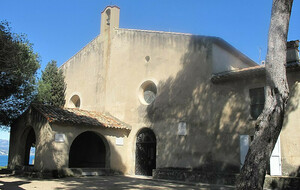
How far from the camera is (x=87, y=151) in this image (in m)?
19.9

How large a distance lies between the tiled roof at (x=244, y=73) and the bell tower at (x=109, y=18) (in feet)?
29.1

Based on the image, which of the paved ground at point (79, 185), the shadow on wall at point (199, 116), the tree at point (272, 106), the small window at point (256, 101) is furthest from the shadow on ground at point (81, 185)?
the tree at point (272, 106)

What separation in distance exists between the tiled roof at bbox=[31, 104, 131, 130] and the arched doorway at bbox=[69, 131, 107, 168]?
2388 millimetres

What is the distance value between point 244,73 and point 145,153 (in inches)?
293

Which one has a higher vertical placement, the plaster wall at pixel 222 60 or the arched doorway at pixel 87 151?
the plaster wall at pixel 222 60

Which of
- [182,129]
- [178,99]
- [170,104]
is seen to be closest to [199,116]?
[182,129]

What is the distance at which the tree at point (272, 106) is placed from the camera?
6.15 meters

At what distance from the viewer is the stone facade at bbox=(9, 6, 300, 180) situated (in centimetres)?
1286

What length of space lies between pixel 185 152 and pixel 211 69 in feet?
13.9

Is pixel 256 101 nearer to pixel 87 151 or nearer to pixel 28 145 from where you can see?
pixel 87 151

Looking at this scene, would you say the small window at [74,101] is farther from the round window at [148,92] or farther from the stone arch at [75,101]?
the round window at [148,92]

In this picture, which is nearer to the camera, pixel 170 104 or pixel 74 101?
pixel 170 104

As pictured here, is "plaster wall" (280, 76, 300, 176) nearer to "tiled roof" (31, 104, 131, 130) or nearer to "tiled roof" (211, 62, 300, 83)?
"tiled roof" (211, 62, 300, 83)

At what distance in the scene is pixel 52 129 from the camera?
1409 cm
